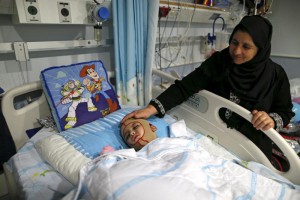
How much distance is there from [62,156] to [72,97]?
1.32 feet

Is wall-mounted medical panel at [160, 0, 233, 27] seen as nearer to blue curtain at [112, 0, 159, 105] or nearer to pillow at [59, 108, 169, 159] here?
blue curtain at [112, 0, 159, 105]

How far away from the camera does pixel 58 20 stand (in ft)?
4.21

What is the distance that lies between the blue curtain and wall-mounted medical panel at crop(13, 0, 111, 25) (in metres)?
0.17

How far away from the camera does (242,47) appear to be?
3.86 ft

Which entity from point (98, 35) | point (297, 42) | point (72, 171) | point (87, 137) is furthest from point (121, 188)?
point (297, 42)

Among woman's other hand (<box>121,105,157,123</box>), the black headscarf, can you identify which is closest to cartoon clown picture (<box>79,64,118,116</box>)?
woman's other hand (<box>121,105,157,123</box>)

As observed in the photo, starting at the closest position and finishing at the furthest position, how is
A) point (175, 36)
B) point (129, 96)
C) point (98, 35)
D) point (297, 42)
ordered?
point (98, 35), point (129, 96), point (175, 36), point (297, 42)

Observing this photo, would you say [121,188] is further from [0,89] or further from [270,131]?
[0,89]

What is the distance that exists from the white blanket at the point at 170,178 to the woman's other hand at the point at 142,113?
11.2 inches

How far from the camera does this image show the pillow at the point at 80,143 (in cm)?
96

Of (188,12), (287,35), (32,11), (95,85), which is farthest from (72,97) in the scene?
(287,35)

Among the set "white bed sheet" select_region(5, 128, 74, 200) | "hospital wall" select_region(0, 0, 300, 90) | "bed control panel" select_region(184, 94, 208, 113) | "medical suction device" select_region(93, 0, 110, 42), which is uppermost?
"medical suction device" select_region(93, 0, 110, 42)

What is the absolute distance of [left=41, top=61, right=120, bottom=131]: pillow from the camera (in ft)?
4.01

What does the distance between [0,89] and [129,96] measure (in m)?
0.82
